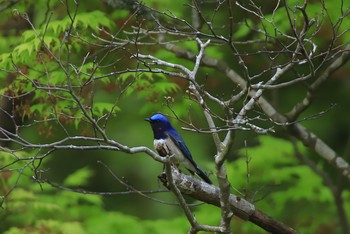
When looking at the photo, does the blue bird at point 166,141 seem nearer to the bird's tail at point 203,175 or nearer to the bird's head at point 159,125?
the bird's head at point 159,125

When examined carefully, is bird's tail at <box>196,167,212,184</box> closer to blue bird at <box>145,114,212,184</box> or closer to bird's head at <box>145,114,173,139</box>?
blue bird at <box>145,114,212,184</box>

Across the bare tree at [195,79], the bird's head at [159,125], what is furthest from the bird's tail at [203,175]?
the bird's head at [159,125]

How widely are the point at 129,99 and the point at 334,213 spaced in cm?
368

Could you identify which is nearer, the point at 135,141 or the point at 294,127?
the point at 294,127

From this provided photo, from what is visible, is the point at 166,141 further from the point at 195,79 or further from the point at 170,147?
the point at 195,79

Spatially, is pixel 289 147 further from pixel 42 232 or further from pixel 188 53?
pixel 42 232

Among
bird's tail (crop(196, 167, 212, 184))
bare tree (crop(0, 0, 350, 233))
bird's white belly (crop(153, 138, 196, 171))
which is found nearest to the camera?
bare tree (crop(0, 0, 350, 233))

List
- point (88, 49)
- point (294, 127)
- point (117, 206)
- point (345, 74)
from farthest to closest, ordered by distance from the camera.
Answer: point (117, 206) → point (345, 74) → point (294, 127) → point (88, 49)

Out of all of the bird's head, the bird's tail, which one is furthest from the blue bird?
the bird's tail

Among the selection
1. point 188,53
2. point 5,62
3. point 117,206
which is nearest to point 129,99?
point 117,206

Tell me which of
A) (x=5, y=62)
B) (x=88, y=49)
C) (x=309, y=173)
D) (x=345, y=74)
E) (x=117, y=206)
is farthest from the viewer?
(x=117, y=206)

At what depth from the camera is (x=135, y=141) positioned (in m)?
11.2

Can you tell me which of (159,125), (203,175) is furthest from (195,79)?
(159,125)

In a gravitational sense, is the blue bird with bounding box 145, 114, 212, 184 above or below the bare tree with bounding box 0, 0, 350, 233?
below
